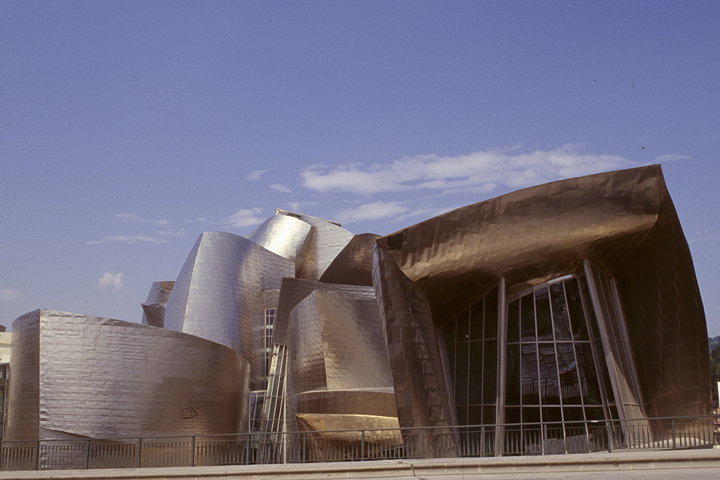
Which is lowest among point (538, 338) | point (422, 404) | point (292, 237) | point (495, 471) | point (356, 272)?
point (495, 471)

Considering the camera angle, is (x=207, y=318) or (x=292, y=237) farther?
(x=292, y=237)

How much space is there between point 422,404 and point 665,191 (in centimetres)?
972

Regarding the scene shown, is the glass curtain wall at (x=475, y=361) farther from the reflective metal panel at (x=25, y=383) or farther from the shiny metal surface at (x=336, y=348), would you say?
the reflective metal panel at (x=25, y=383)

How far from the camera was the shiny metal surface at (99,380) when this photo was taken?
23.8m

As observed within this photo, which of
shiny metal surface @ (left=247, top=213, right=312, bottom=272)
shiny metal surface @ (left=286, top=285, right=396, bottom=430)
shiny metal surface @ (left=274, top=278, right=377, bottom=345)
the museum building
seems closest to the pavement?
the museum building

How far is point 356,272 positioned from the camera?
4253 centimetres

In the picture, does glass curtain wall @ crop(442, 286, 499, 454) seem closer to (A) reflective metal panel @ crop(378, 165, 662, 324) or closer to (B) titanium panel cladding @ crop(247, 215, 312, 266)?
(A) reflective metal panel @ crop(378, 165, 662, 324)

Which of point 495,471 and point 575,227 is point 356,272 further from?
point 495,471

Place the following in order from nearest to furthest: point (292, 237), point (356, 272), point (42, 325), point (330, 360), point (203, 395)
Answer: point (42, 325) → point (203, 395) → point (330, 360) → point (356, 272) → point (292, 237)

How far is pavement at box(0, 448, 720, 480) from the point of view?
14.4m

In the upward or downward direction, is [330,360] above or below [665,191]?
below

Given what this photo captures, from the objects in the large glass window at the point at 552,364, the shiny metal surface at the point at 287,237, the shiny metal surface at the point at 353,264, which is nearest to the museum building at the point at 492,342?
the large glass window at the point at 552,364

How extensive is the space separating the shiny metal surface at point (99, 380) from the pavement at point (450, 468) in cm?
842

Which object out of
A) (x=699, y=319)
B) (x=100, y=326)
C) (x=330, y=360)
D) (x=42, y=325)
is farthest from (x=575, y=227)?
(x=42, y=325)
